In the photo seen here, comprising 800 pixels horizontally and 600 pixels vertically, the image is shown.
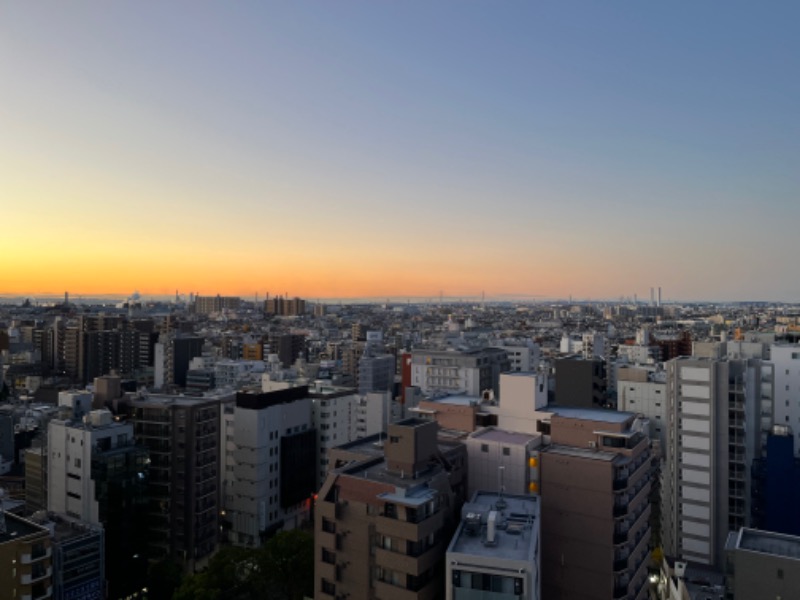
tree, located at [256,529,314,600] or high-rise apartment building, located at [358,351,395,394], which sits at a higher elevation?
high-rise apartment building, located at [358,351,395,394]

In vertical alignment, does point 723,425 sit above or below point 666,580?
above

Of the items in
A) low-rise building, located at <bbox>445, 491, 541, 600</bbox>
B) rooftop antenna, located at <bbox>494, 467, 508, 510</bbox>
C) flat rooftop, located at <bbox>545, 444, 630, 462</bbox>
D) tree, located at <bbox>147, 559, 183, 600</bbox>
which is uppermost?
flat rooftop, located at <bbox>545, 444, 630, 462</bbox>

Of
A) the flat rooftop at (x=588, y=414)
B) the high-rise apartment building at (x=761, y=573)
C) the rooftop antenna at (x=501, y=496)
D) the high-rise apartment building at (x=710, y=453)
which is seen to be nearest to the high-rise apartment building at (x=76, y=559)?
the rooftop antenna at (x=501, y=496)

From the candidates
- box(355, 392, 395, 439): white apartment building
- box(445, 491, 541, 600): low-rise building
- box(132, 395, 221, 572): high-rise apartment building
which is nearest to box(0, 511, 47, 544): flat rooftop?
box(132, 395, 221, 572): high-rise apartment building

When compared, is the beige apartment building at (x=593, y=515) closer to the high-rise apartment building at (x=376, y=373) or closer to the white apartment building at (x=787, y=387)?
the white apartment building at (x=787, y=387)

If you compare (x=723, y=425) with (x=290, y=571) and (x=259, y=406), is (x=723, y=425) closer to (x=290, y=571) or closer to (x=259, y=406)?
(x=290, y=571)

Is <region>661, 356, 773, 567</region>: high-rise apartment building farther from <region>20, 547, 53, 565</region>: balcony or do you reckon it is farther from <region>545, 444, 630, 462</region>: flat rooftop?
<region>20, 547, 53, 565</region>: balcony

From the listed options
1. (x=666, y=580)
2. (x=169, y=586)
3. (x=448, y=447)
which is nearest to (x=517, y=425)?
(x=448, y=447)
